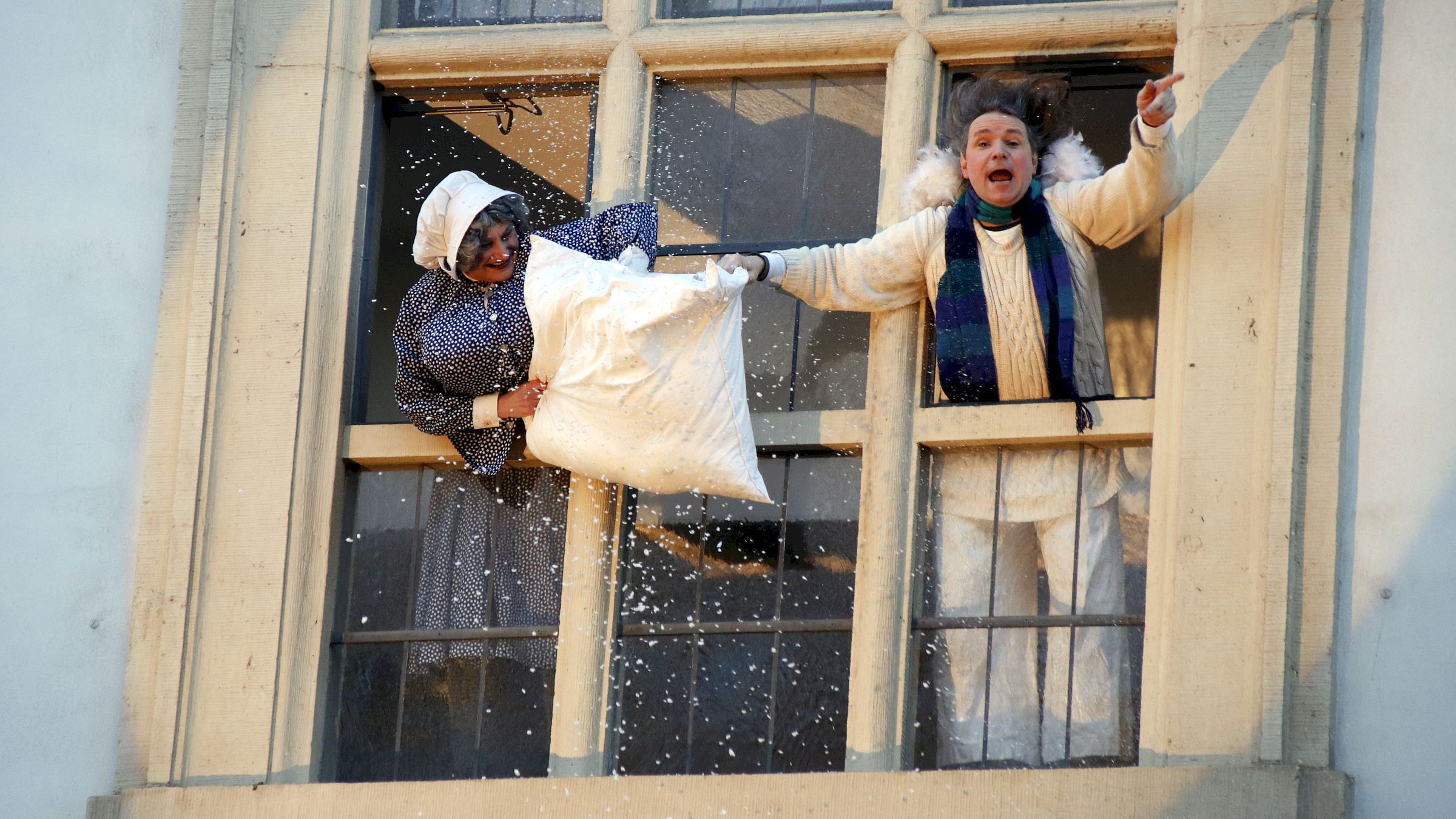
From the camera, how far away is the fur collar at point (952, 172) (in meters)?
5.42

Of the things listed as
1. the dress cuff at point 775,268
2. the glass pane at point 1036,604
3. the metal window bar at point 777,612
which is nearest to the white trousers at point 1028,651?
the glass pane at point 1036,604

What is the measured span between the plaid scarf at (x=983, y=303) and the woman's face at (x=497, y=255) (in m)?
1.03

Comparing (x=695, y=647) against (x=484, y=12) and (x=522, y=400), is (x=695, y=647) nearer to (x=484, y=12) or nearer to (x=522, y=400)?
(x=522, y=400)

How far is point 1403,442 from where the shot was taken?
16.2ft

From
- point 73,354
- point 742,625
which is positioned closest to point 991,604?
point 742,625

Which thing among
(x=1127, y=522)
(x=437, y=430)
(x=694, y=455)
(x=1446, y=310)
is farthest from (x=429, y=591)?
(x=1446, y=310)

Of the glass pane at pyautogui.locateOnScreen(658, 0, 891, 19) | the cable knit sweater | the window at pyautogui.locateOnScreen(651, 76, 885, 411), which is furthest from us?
the glass pane at pyautogui.locateOnScreen(658, 0, 891, 19)

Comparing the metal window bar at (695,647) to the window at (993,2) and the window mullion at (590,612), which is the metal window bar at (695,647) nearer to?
the window mullion at (590,612)

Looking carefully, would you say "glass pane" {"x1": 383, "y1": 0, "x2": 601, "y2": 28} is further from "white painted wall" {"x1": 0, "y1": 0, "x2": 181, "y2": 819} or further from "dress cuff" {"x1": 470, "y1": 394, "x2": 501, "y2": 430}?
"dress cuff" {"x1": 470, "y1": 394, "x2": 501, "y2": 430}

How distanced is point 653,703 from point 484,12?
6.25 feet

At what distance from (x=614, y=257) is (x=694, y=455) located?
23.5 inches

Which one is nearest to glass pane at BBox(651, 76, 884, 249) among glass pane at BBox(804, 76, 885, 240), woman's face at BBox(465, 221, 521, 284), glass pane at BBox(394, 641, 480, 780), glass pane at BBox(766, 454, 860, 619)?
glass pane at BBox(804, 76, 885, 240)

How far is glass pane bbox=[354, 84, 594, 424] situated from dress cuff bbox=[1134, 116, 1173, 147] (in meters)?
1.49

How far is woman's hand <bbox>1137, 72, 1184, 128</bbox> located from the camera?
4.93 meters
